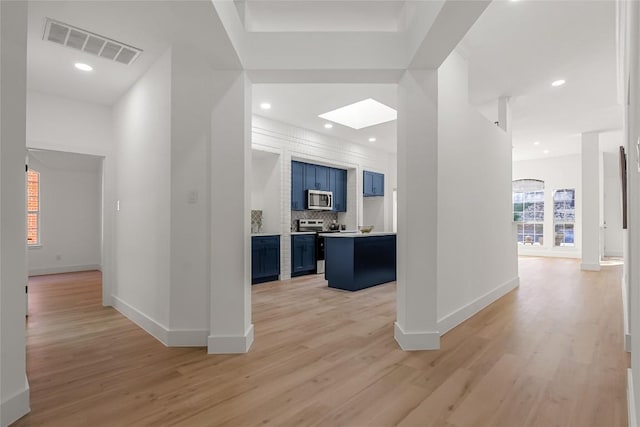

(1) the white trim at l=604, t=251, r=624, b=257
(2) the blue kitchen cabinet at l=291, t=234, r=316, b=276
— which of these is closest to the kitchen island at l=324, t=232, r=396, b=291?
(2) the blue kitchen cabinet at l=291, t=234, r=316, b=276

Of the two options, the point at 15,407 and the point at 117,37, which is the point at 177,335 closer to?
the point at 15,407

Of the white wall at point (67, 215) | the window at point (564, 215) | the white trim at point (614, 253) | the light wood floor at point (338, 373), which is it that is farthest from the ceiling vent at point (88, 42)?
the white trim at point (614, 253)

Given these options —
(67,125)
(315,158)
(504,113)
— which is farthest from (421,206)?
(67,125)

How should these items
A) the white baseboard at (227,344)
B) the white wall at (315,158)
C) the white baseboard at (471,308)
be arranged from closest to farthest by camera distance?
the white baseboard at (227,344) < the white baseboard at (471,308) < the white wall at (315,158)

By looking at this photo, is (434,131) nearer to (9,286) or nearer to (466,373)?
(466,373)

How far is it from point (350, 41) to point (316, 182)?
4331 mm

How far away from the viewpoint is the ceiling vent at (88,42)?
116 inches

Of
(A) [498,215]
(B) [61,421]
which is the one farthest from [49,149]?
(A) [498,215]

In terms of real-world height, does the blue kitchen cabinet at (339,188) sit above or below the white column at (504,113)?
below

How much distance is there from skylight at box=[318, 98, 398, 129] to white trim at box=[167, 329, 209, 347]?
4.01m

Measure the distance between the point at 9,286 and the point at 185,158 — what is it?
1529mm

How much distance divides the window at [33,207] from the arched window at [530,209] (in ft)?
41.8

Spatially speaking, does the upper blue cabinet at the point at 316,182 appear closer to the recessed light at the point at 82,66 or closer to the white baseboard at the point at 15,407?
the recessed light at the point at 82,66

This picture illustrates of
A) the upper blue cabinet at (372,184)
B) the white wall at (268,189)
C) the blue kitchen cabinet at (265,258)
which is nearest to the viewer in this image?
the blue kitchen cabinet at (265,258)
